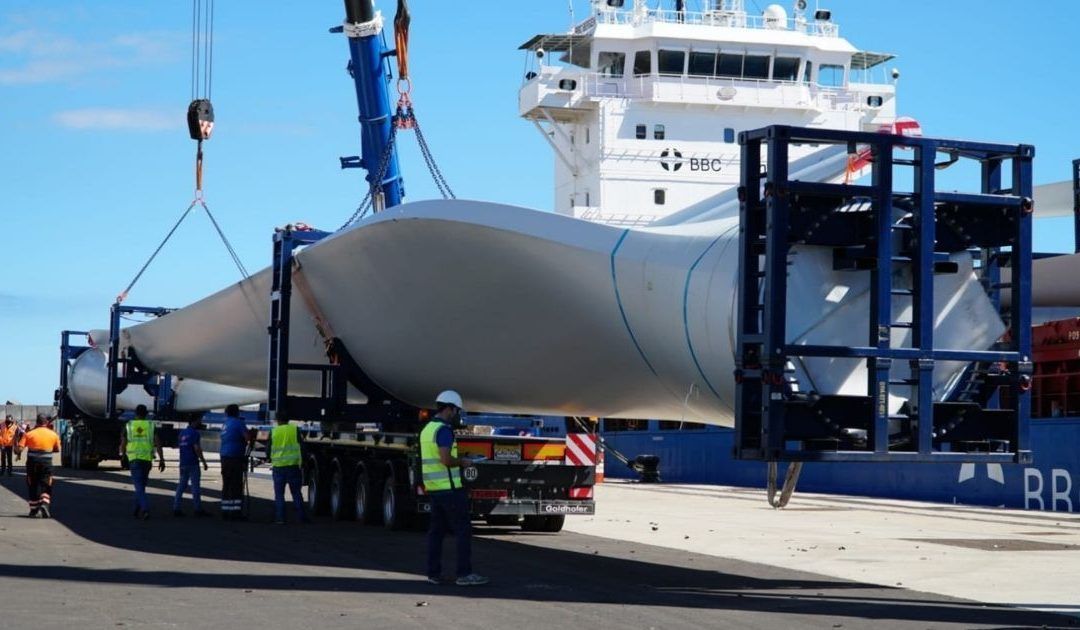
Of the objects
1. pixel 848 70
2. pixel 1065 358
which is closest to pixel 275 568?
pixel 1065 358

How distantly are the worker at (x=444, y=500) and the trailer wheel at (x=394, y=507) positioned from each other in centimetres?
686

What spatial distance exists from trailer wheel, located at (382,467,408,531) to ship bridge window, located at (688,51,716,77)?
27275mm

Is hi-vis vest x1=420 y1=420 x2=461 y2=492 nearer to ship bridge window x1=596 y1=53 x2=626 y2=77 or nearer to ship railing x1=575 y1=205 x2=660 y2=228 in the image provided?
ship railing x1=575 y1=205 x2=660 y2=228

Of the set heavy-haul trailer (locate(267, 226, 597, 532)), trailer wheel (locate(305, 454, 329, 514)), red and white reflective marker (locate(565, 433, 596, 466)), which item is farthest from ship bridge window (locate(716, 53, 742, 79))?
red and white reflective marker (locate(565, 433, 596, 466))

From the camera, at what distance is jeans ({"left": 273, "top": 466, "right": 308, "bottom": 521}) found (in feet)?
72.1

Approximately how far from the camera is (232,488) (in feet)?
73.7

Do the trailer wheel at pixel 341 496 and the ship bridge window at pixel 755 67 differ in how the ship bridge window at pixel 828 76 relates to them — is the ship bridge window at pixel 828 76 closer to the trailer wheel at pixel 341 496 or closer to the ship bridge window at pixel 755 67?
the ship bridge window at pixel 755 67

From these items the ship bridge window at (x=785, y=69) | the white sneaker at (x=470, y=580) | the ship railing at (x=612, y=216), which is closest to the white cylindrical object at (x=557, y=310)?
the white sneaker at (x=470, y=580)

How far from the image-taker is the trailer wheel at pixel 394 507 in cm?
2047

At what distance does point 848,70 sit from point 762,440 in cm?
3728

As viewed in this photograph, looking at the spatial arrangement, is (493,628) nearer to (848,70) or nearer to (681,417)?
(681,417)

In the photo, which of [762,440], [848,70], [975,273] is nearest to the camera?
[762,440]

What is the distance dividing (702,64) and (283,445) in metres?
26.9

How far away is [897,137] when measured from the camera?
506 inches
